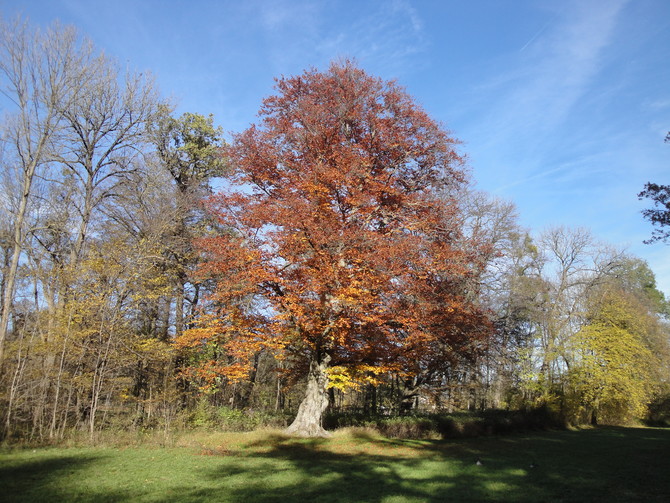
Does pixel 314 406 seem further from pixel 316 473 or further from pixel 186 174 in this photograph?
pixel 186 174

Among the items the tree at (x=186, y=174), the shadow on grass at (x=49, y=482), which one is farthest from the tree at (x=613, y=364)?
the shadow on grass at (x=49, y=482)

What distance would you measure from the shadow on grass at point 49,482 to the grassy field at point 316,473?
0.05 feet

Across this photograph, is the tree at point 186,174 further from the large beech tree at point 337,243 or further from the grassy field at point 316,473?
the grassy field at point 316,473

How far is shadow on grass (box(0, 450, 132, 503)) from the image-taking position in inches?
241

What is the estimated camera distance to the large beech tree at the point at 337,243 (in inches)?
532

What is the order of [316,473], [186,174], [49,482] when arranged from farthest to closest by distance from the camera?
[186,174] → [316,473] → [49,482]

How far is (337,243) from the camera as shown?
44.3ft

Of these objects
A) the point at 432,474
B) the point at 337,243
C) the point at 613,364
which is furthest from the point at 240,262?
the point at 613,364

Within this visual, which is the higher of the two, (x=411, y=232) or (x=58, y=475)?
(x=411, y=232)

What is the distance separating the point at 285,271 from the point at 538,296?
2274 centimetres

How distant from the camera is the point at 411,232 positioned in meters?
16.1

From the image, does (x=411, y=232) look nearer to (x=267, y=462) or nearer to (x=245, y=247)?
(x=245, y=247)

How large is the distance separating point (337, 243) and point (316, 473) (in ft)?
22.3

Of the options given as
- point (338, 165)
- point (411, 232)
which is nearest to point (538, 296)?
point (411, 232)
